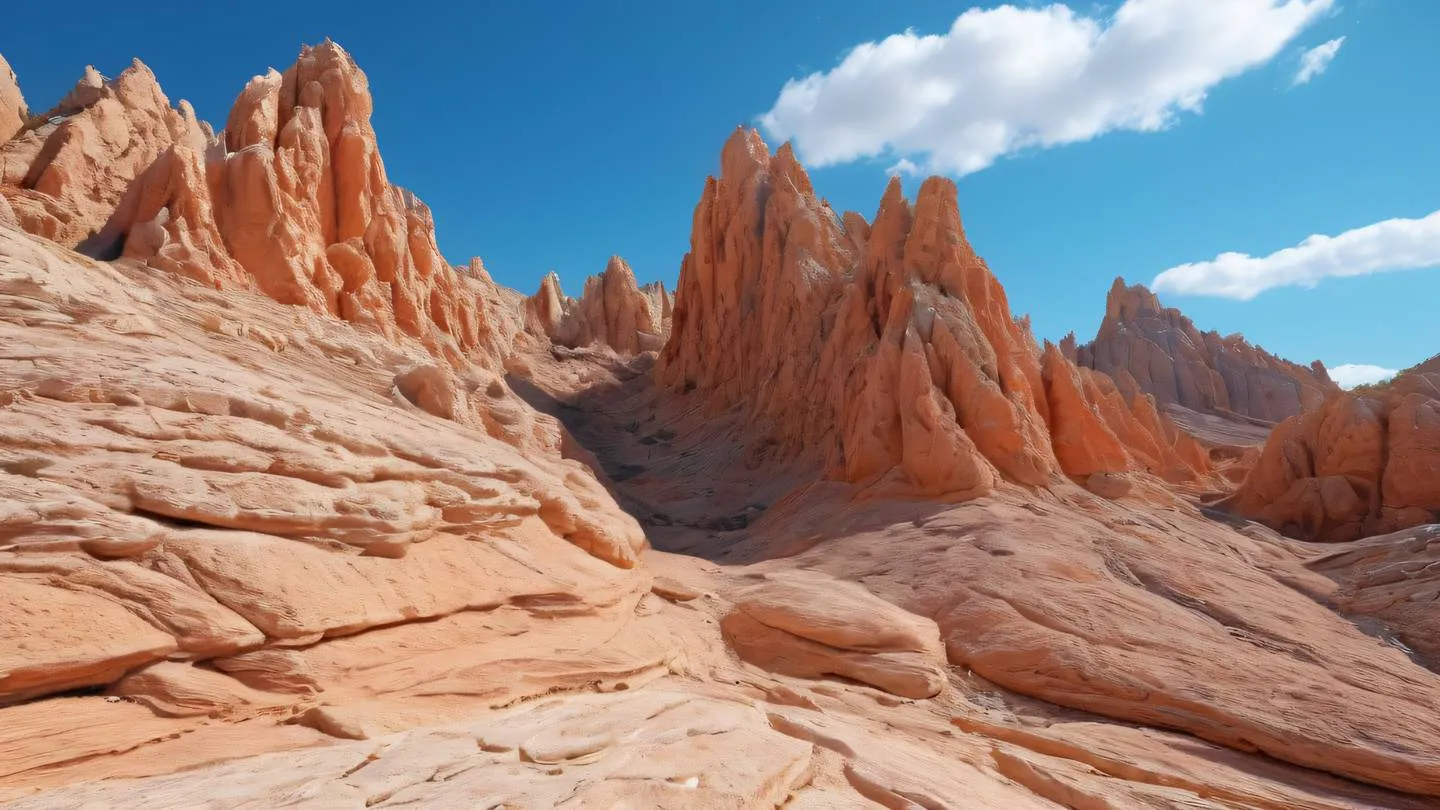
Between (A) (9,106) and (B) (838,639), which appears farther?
(A) (9,106)

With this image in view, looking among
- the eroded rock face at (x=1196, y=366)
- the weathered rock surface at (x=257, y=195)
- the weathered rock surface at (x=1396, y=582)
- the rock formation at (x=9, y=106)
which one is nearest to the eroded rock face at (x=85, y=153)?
the weathered rock surface at (x=257, y=195)

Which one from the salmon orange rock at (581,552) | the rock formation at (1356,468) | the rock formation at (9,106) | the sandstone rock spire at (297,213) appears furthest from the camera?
the rock formation at (9,106)

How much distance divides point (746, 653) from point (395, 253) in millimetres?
16068

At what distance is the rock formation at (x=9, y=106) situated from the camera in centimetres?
1916

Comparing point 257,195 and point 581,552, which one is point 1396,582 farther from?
point 257,195

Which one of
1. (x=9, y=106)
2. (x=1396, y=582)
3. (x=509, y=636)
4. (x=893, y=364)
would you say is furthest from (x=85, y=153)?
(x=1396, y=582)

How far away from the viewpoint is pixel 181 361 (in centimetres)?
878

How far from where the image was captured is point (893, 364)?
18.3m

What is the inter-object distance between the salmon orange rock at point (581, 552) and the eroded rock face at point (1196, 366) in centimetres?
2673

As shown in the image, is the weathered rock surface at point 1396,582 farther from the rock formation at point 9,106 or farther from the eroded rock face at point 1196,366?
the eroded rock face at point 1196,366

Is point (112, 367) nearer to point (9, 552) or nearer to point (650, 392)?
point (9, 552)

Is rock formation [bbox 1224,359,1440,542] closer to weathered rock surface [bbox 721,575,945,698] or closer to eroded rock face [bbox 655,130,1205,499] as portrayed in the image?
eroded rock face [bbox 655,130,1205,499]

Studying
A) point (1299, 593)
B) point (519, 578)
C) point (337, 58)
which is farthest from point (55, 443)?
point (337, 58)

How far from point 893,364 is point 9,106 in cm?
2493
